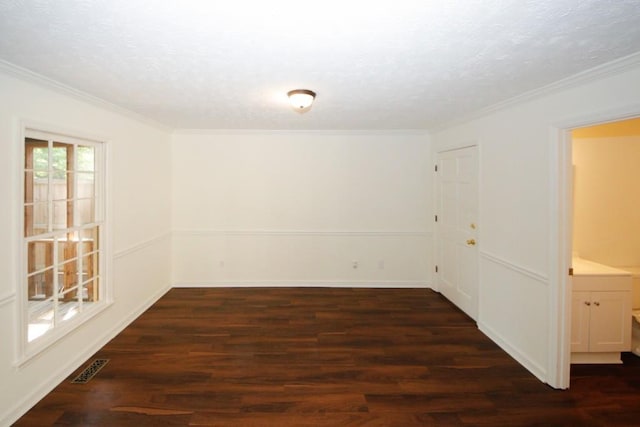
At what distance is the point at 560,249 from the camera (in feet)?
8.31

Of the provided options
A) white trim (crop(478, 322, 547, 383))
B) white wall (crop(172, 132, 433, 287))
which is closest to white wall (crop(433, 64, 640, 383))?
white trim (crop(478, 322, 547, 383))

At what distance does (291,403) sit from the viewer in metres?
2.36

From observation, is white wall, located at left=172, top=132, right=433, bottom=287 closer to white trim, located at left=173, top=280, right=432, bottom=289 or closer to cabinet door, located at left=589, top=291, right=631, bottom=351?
white trim, located at left=173, top=280, right=432, bottom=289

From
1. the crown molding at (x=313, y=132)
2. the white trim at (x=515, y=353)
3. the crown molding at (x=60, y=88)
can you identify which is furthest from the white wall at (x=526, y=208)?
the crown molding at (x=60, y=88)

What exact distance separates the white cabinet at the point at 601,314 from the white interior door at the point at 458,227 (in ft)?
3.56

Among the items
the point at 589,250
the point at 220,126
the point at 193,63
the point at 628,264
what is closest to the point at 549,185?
the point at 589,250

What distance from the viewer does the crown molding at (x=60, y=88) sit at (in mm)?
2130

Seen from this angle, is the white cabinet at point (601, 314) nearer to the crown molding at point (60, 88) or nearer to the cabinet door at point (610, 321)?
the cabinet door at point (610, 321)

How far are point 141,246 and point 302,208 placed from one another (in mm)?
2275

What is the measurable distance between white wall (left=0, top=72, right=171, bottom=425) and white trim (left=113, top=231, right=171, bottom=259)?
1cm

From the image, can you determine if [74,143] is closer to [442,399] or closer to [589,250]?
[442,399]

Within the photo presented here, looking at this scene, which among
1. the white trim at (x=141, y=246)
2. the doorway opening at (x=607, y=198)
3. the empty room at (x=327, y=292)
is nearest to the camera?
the empty room at (x=327, y=292)

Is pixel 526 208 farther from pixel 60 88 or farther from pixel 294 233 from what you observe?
pixel 60 88

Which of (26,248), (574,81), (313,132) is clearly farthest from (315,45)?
(313,132)
